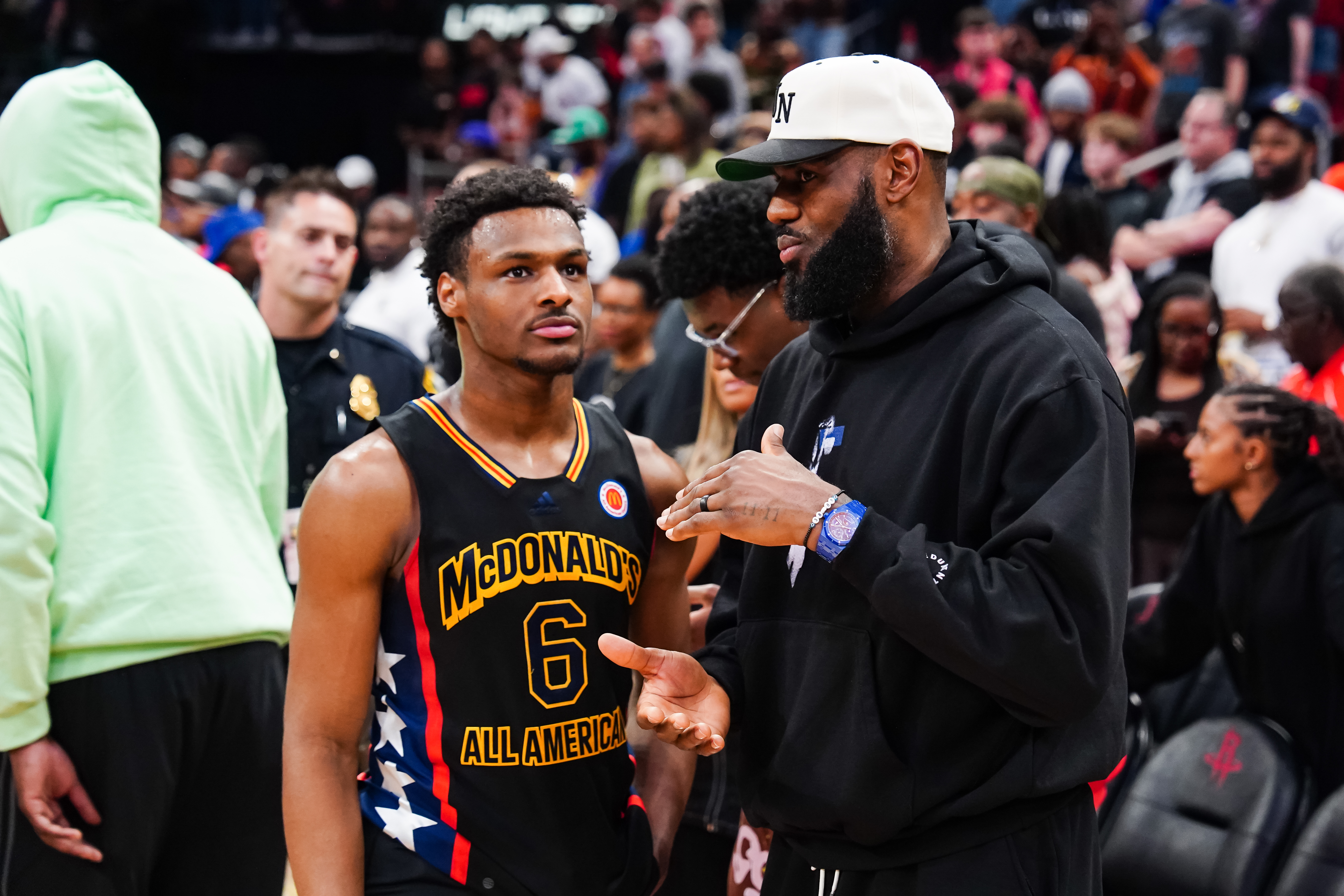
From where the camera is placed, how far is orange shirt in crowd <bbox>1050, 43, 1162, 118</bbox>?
10.3m

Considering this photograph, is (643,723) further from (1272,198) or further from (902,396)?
(1272,198)

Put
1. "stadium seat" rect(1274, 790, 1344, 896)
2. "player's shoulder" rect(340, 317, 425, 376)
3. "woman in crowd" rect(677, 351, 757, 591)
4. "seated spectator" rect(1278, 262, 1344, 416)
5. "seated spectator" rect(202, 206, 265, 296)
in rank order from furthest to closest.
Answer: "seated spectator" rect(202, 206, 265, 296), "seated spectator" rect(1278, 262, 1344, 416), "player's shoulder" rect(340, 317, 425, 376), "stadium seat" rect(1274, 790, 1344, 896), "woman in crowd" rect(677, 351, 757, 591)

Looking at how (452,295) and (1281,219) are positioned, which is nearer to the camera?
(452,295)

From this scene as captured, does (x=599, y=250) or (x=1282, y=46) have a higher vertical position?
(x=1282, y=46)

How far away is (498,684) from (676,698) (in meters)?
0.32

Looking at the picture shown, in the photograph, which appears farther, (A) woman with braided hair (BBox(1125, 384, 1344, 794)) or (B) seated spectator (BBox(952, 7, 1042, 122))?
(B) seated spectator (BBox(952, 7, 1042, 122))

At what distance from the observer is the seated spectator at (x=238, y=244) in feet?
Answer: 21.4

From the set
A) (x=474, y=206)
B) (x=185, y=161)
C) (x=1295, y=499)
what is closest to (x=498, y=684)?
(x=474, y=206)

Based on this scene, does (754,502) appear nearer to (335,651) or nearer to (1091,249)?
(335,651)

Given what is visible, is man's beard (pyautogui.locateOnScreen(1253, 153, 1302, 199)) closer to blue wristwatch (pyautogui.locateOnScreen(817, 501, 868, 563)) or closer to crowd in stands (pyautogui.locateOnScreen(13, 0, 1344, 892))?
crowd in stands (pyautogui.locateOnScreen(13, 0, 1344, 892))

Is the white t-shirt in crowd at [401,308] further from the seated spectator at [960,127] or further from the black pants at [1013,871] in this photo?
the black pants at [1013,871]

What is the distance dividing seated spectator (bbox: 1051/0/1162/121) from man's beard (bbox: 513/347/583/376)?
8.75 meters

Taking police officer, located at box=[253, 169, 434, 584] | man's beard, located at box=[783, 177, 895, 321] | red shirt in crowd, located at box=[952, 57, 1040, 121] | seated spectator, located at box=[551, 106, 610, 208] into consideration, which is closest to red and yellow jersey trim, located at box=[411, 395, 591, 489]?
man's beard, located at box=[783, 177, 895, 321]

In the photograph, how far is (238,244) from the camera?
6.54m
